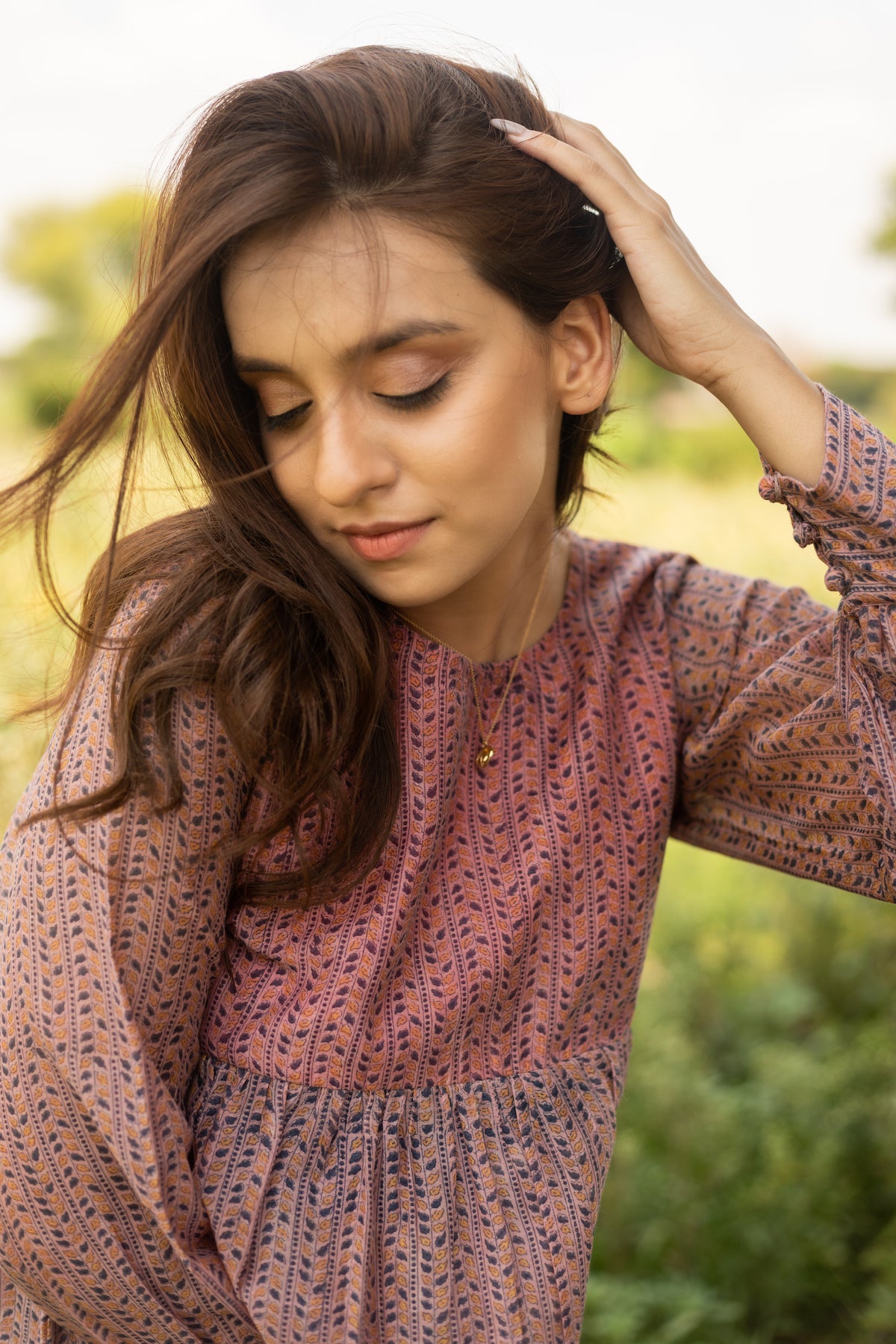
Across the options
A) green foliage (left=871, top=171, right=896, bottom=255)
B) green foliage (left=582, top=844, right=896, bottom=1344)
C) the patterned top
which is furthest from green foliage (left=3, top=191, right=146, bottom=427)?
the patterned top

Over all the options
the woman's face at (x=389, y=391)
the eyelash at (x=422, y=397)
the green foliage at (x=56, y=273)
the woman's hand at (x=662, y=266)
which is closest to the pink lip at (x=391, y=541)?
the woman's face at (x=389, y=391)

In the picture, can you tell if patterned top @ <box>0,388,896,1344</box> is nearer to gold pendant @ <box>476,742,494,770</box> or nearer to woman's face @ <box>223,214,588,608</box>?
gold pendant @ <box>476,742,494,770</box>

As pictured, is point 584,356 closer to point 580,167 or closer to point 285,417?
point 580,167

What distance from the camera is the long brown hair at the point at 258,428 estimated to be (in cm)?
124

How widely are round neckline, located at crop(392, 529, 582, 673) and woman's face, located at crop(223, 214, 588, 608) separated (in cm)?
10

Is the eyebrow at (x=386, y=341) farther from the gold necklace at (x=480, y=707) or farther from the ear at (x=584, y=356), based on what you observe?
the gold necklace at (x=480, y=707)

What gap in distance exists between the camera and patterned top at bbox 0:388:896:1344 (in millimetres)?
1238

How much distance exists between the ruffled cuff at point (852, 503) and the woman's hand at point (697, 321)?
21 millimetres

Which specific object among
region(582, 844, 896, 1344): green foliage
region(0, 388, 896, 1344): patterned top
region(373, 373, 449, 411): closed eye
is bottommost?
region(582, 844, 896, 1344): green foliage

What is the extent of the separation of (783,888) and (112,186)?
25.6 feet

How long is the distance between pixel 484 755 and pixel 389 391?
1.61ft

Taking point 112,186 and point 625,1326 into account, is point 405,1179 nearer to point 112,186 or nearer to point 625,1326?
point 625,1326

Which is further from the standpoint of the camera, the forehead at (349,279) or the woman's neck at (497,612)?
the woman's neck at (497,612)

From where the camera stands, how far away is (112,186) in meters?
9.07
